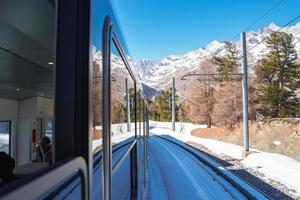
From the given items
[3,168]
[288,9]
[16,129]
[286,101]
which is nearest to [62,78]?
[3,168]

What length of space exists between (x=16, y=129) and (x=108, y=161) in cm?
1185

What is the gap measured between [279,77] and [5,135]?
34.3m

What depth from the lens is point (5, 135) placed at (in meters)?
11.9

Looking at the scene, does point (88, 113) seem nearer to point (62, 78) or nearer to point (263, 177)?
point (62, 78)

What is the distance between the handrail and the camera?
567mm

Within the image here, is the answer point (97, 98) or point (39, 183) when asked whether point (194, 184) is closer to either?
point (97, 98)

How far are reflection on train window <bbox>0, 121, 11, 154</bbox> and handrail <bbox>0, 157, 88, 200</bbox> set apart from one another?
37.2ft

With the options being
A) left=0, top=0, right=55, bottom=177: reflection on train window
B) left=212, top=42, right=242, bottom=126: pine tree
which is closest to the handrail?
left=0, top=0, right=55, bottom=177: reflection on train window

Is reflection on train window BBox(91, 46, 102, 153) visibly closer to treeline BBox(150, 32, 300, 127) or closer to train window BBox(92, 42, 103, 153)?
train window BBox(92, 42, 103, 153)

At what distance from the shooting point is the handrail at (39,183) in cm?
57

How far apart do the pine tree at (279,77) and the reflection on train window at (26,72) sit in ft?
98.9

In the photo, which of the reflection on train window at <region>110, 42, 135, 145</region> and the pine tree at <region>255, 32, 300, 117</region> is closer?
the reflection on train window at <region>110, 42, 135, 145</region>

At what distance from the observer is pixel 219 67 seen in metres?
45.8

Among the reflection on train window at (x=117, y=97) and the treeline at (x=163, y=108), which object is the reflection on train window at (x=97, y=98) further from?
the treeline at (x=163, y=108)
